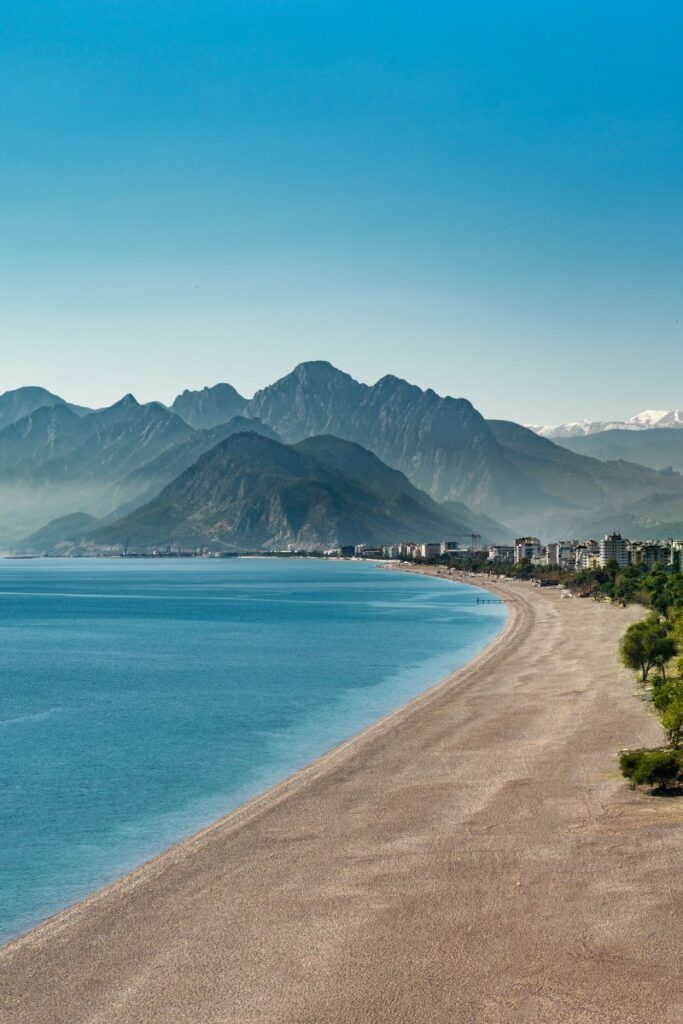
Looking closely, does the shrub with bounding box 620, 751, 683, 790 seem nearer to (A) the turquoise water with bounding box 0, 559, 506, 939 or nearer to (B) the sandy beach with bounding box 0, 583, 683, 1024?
(B) the sandy beach with bounding box 0, 583, 683, 1024

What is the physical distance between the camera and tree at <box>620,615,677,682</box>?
7144cm

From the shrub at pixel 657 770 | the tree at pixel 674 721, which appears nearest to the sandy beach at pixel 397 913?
the shrub at pixel 657 770

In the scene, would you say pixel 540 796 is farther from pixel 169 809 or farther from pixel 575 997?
pixel 575 997

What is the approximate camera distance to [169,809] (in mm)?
41375

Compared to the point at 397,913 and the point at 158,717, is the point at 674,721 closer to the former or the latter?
the point at 397,913

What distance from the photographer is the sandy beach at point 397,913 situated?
2212 centimetres

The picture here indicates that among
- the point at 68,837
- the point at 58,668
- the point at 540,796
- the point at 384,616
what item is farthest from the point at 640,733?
the point at 384,616

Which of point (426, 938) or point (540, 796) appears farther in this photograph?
point (540, 796)

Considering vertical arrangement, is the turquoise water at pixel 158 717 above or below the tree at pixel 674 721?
below

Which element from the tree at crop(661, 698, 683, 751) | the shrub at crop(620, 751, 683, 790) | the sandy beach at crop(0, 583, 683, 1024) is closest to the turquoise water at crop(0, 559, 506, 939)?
the sandy beach at crop(0, 583, 683, 1024)

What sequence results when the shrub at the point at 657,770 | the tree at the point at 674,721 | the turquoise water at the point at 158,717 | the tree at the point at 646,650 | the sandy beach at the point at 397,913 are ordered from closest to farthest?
the sandy beach at the point at 397,913, the turquoise water at the point at 158,717, the shrub at the point at 657,770, the tree at the point at 674,721, the tree at the point at 646,650

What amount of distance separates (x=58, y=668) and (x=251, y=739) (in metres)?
43.0

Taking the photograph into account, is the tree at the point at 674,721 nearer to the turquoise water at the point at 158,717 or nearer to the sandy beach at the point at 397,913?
the sandy beach at the point at 397,913

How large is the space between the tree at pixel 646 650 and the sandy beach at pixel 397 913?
26.8 meters
